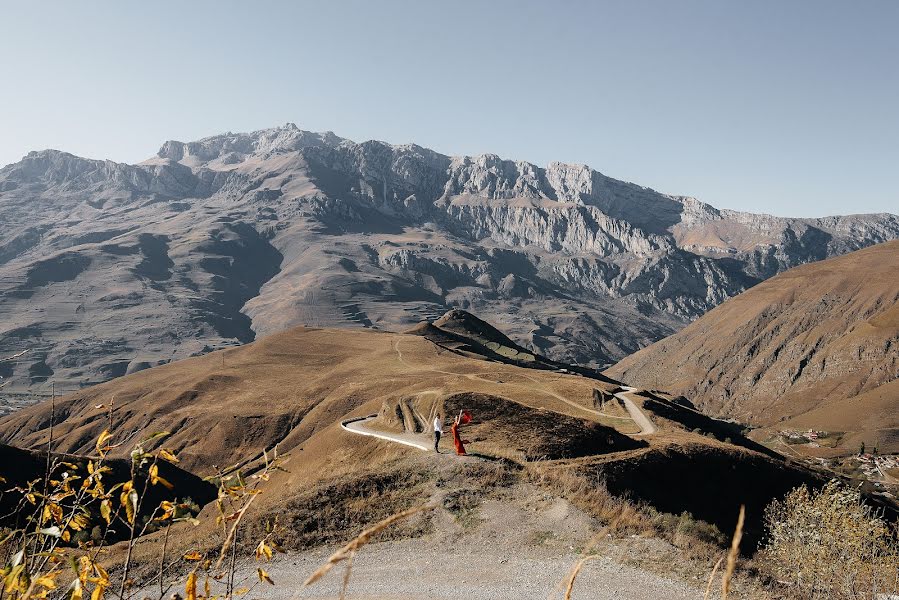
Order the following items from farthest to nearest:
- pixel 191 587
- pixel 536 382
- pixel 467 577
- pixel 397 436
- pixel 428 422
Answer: pixel 536 382 < pixel 428 422 < pixel 397 436 < pixel 467 577 < pixel 191 587

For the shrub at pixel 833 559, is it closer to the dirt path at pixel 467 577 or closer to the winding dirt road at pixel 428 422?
the dirt path at pixel 467 577

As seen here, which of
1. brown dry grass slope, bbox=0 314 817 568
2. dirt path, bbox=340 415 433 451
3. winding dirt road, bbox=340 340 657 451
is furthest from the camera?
winding dirt road, bbox=340 340 657 451

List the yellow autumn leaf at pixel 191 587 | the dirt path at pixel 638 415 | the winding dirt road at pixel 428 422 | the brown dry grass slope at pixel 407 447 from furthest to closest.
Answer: the dirt path at pixel 638 415
the winding dirt road at pixel 428 422
the brown dry grass slope at pixel 407 447
the yellow autumn leaf at pixel 191 587

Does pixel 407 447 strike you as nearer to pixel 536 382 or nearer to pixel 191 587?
pixel 191 587

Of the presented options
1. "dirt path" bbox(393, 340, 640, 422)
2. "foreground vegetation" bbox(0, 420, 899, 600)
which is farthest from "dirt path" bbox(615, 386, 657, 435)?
"foreground vegetation" bbox(0, 420, 899, 600)

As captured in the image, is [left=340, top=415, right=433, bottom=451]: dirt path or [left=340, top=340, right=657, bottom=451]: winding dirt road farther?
[left=340, top=340, right=657, bottom=451]: winding dirt road

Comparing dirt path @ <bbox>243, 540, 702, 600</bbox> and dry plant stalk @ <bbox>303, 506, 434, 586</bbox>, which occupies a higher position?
dry plant stalk @ <bbox>303, 506, 434, 586</bbox>

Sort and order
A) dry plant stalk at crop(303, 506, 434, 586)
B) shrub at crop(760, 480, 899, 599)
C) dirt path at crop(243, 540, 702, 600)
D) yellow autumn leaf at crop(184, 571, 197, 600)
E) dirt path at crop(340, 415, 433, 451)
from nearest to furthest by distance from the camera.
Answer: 1. dry plant stalk at crop(303, 506, 434, 586)
2. yellow autumn leaf at crop(184, 571, 197, 600)
3. dirt path at crop(243, 540, 702, 600)
4. shrub at crop(760, 480, 899, 599)
5. dirt path at crop(340, 415, 433, 451)

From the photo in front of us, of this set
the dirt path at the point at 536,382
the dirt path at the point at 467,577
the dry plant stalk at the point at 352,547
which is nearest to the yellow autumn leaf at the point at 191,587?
the dry plant stalk at the point at 352,547

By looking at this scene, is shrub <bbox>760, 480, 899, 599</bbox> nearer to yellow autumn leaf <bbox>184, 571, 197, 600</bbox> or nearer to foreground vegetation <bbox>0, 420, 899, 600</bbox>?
foreground vegetation <bbox>0, 420, 899, 600</bbox>

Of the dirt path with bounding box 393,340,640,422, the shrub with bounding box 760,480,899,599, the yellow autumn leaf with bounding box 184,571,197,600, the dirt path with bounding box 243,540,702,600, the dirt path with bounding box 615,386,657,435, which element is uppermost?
the yellow autumn leaf with bounding box 184,571,197,600

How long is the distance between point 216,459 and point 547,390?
4703 centimetres

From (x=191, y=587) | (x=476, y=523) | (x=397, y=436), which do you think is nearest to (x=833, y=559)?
(x=476, y=523)

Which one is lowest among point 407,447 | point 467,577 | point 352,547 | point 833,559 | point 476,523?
point 407,447
